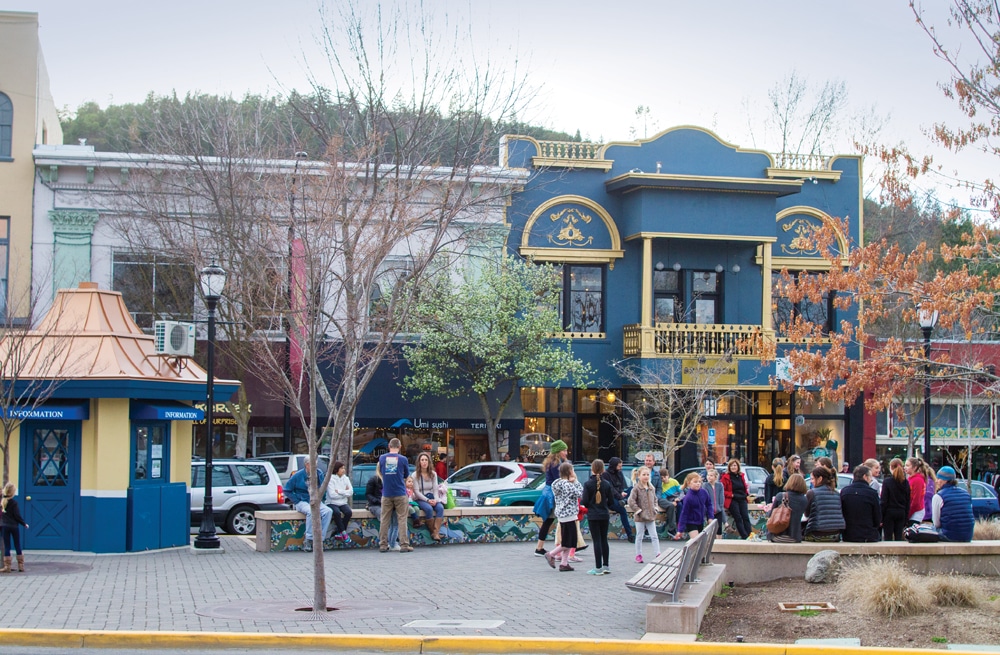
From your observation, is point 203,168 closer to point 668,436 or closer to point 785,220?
point 668,436

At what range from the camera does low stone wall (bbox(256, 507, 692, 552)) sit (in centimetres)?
1897

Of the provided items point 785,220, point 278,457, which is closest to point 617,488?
point 278,457

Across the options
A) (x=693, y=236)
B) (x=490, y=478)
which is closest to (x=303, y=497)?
(x=490, y=478)

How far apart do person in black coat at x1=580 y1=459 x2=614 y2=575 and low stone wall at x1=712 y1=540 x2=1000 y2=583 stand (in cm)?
195

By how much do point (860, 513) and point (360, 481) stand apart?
1200 centimetres

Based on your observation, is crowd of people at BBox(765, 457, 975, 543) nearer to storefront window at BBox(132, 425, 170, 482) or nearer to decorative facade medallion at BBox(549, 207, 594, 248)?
storefront window at BBox(132, 425, 170, 482)

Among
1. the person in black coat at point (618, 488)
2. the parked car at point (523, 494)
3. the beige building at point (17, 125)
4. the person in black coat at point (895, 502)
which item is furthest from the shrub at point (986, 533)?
the beige building at point (17, 125)

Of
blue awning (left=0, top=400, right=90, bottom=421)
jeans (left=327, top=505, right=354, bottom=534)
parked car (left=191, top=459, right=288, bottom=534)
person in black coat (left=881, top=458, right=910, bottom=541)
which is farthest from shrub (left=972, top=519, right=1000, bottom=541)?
blue awning (left=0, top=400, right=90, bottom=421)

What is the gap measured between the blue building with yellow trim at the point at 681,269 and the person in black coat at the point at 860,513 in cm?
1717

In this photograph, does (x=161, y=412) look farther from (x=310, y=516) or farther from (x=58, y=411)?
(x=310, y=516)

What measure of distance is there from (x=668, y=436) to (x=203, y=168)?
13275 mm

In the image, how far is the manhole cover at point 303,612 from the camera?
11875 mm

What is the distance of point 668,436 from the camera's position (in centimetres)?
2959

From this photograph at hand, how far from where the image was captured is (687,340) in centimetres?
3262
